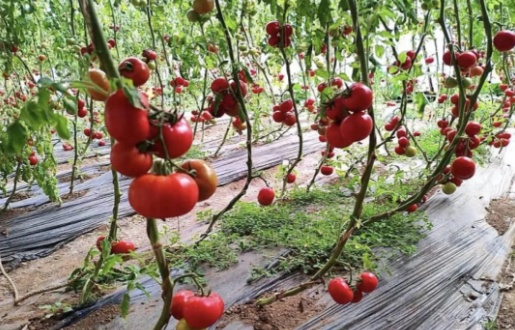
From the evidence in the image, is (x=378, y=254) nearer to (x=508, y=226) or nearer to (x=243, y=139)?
(x=508, y=226)

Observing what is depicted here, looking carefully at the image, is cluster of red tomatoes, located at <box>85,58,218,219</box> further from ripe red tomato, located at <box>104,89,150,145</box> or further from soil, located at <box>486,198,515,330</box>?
soil, located at <box>486,198,515,330</box>

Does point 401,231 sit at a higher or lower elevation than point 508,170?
higher

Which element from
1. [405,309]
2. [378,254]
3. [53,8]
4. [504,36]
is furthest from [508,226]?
[53,8]

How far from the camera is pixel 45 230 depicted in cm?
254

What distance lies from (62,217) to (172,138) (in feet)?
8.15

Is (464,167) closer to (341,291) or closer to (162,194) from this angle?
(341,291)

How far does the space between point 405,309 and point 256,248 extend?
0.72 metres

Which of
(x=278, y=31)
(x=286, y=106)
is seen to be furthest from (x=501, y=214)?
(x=278, y=31)

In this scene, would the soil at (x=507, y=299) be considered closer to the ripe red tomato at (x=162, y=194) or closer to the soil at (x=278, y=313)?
the soil at (x=278, y=313)

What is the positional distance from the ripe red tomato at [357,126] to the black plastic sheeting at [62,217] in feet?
7.01

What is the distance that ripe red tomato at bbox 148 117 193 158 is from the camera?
1.81 ft

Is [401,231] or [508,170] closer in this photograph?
[401,231]

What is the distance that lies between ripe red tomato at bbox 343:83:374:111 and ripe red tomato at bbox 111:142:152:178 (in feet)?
1.54

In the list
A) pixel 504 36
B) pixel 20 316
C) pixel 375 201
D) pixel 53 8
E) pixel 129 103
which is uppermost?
pixel 53 8
